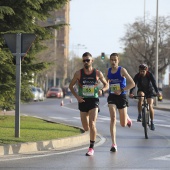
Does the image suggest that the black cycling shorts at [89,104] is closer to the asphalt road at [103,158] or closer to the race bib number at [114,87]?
the race bib number at [114,87]

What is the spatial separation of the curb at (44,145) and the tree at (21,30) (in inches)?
159

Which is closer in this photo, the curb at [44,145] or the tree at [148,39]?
the curb at [44,145]

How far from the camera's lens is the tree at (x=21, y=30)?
60.4ft

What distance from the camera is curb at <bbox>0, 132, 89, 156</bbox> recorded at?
485 inches

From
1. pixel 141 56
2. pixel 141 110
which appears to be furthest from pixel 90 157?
pixel 141 56

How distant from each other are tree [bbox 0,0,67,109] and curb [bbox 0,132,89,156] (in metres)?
4.05

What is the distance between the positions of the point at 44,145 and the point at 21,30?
600cm

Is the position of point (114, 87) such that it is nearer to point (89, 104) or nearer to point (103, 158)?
point (89, 104)

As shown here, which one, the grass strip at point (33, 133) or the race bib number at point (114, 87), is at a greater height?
the race bib number at point (114, 87)

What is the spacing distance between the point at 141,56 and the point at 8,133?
2531 inches

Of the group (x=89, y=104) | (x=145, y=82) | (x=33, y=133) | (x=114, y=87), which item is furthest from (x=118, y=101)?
(x=145, y=82)

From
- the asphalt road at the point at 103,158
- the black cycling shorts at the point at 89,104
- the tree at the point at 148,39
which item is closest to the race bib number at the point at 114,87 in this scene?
the black cycling shorts at the point at 89,104

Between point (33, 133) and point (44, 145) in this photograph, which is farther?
point (33, 133)

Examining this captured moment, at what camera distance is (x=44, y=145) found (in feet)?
43.7
